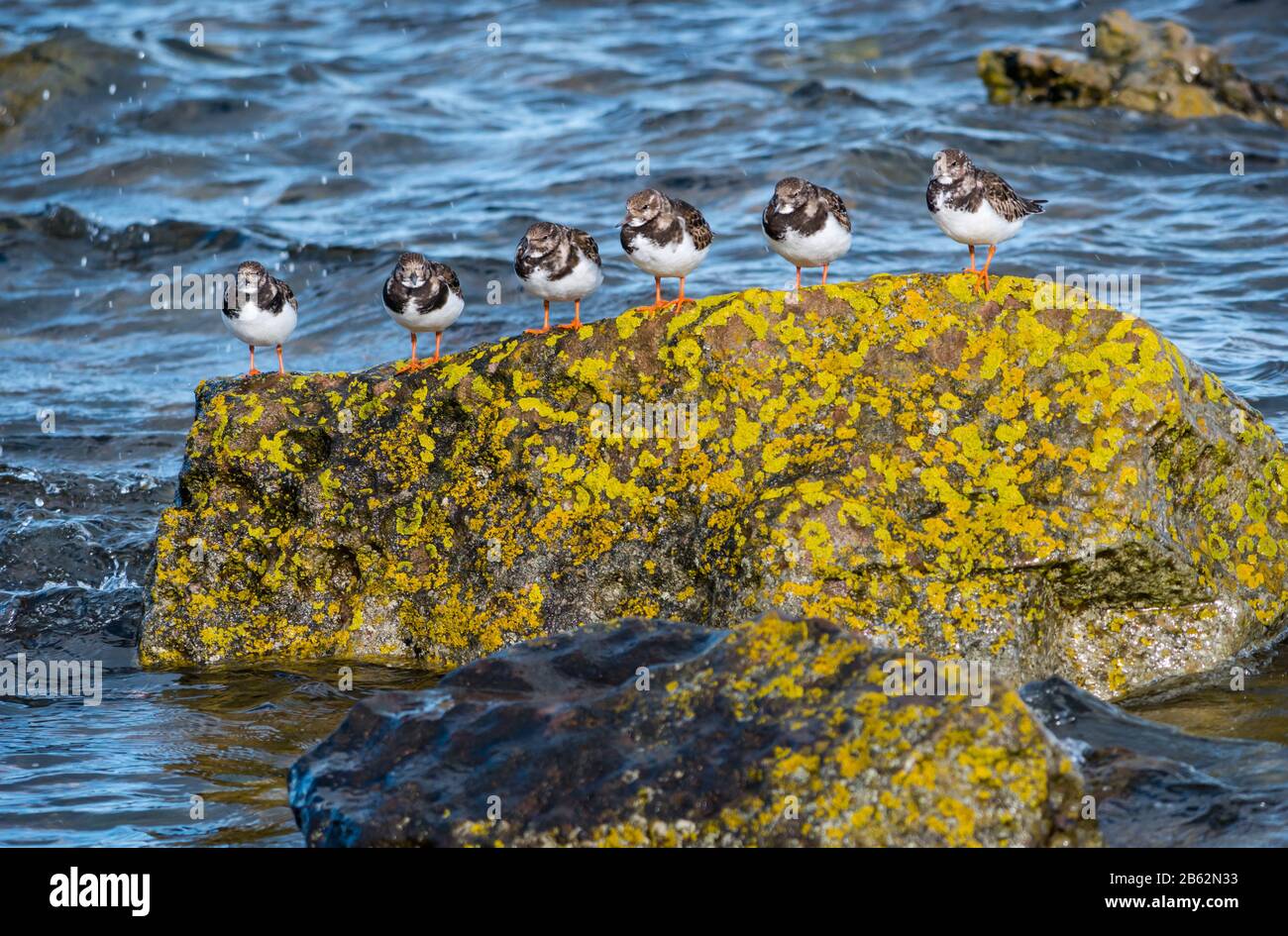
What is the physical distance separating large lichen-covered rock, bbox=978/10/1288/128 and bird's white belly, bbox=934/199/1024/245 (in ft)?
38.8

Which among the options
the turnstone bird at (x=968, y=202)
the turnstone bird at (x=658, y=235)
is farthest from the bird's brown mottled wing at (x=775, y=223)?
the turnstone bird at (x=968, y=202)

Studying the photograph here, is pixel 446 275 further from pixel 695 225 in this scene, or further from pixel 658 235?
pixel 695 225

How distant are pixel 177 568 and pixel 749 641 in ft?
12.8

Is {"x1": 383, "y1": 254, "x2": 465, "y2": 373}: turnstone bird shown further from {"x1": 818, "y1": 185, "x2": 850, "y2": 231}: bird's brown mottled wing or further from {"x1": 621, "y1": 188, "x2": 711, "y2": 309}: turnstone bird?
{"x1": 818, "y1": 185, "x2": 850, "y2": 231}: bird's brown mottled wing

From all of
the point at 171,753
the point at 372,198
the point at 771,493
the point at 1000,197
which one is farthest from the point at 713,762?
the point at 372,198

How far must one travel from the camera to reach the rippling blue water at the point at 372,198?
7156 millimetres

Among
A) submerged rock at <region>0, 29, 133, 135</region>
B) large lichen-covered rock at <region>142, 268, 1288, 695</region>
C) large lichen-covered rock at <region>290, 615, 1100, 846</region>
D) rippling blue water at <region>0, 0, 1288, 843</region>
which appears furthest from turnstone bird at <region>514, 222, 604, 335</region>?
submerged rock at <region>0, 29, 133, 135</region>

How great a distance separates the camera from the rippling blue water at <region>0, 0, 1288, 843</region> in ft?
23.5

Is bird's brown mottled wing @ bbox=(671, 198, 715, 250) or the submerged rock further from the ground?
the submerged rock

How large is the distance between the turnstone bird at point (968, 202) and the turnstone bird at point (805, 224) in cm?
55

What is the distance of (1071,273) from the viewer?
13.8 metres

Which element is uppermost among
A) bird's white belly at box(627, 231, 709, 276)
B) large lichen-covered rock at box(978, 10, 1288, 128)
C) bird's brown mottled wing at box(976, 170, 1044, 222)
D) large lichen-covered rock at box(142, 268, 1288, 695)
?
large lichen-covered rock at box(978, 10, 1288, 128)

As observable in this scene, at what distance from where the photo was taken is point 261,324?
8094 mm
